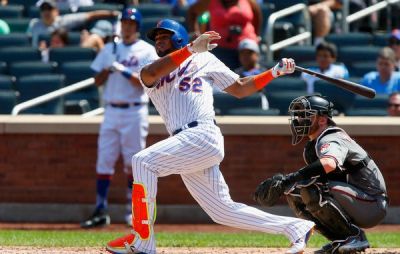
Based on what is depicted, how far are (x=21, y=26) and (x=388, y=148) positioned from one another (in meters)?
5.70

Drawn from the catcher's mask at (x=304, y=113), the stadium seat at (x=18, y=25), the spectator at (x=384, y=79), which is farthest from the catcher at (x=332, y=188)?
the stadium seat at (x=18, y=25)

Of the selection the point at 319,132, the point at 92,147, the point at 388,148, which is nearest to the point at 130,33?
the point at 92,147

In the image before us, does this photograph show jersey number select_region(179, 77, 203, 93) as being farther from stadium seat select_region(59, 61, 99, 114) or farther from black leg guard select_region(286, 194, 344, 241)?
stadium seat select_region(59, 61, 99, 114)

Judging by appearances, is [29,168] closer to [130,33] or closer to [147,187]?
[130,33]

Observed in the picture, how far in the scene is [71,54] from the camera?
1271cm

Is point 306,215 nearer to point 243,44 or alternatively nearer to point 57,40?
point 243,44

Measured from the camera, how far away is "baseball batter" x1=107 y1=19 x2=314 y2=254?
666cm

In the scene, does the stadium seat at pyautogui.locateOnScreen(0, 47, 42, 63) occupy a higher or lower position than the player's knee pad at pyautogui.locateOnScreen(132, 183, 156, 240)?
higher

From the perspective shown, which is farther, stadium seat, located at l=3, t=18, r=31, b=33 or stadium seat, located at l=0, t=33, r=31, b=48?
stadium seat, located at l=3, t=18, r=31, b=33

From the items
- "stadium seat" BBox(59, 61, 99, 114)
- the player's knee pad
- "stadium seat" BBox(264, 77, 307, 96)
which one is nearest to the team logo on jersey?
the player's knee pad

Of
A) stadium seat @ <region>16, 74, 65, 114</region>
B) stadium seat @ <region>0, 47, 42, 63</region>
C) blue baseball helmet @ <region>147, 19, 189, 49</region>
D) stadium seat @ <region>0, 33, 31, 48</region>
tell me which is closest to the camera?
blue baseball helmet @ <region>147, 19, 189, 49</region>

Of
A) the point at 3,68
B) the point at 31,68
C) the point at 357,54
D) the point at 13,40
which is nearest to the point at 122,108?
the point at 31,68

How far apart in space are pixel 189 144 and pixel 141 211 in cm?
52

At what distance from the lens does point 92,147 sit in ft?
36.0
